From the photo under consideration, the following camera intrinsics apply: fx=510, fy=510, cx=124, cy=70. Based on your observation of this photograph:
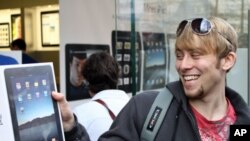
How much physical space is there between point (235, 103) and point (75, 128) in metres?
0.75

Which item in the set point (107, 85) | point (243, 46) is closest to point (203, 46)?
point (107, 85)

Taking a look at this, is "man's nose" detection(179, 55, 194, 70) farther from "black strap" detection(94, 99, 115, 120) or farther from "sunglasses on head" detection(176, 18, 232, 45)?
"black strap" detection(94, 99, 115, 120)

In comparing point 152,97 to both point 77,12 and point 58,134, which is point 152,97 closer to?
point 58,134

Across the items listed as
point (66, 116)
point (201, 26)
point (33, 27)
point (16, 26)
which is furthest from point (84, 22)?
point (16, 26)

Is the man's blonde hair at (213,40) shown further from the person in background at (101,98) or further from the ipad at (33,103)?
the person in background at (101,98)

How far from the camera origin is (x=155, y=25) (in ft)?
18.1

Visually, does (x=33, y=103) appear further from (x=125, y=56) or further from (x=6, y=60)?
(x=125, y=56)

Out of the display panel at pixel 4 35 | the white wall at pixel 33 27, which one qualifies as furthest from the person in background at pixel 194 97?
the display panel at pixel 4 35

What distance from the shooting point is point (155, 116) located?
216 cm

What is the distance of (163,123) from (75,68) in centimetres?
321

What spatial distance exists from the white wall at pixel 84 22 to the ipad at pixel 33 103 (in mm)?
3010

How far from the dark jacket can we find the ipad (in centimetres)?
26

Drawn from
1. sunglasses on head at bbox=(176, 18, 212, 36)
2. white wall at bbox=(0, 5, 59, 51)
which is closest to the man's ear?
sunglasses on head at bbox=(176, 18, 212, 36)

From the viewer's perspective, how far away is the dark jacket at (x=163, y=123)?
215 cm
